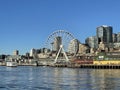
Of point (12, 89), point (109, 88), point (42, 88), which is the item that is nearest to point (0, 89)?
point (12, 89)

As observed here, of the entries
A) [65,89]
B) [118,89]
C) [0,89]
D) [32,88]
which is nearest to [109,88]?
[118,89]

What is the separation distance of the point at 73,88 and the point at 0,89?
12.2 metres

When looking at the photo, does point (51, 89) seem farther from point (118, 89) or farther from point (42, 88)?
point (118, 89)

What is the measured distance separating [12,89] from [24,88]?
8.32 ft

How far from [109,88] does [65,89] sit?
7557mm

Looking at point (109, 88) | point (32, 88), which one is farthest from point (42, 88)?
point (109, 88)

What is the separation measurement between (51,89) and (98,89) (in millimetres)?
7742

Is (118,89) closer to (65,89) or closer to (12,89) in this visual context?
(65,89)

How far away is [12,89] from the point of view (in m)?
67.8

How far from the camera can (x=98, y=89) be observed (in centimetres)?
6712

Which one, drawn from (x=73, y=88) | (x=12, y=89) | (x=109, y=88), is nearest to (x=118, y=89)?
(x=109, y=88)

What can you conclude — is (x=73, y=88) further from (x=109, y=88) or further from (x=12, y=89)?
(x=12, y=89)

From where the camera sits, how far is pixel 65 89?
67.4 metres

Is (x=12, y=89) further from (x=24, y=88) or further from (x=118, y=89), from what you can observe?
(x=118, y=89)
